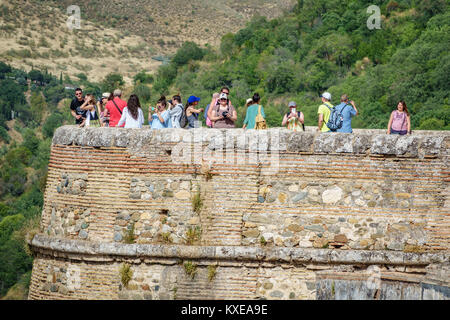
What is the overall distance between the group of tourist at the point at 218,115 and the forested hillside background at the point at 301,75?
14.7m

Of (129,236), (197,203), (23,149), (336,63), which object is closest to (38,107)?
(23,149)

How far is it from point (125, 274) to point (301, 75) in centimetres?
3280

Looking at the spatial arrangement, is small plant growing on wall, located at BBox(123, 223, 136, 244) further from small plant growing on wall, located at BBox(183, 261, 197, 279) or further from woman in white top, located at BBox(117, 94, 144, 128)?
woman in white top, located at BBox(117, 94, 144, 128)

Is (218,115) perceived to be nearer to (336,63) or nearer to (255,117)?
(255,117)

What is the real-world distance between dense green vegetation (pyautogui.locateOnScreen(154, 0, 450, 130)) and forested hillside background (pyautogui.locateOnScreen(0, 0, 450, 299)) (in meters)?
0.06

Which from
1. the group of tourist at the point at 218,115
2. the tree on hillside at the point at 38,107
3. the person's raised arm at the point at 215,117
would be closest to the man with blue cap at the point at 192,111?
the group of tourist at the point at 218,115

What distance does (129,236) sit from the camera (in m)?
10.5

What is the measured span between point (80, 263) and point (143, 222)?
3.49ft

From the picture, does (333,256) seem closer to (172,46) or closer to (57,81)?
(57,81)

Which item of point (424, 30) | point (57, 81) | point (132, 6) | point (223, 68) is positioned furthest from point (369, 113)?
point (132, 6)

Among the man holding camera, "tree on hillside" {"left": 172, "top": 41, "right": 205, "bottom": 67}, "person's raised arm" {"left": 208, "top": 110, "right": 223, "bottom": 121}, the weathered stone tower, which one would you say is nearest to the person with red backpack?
the man holding camera

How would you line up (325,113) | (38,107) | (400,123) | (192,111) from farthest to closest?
(38,107) < (192,111) < (325,113) < (400,123)

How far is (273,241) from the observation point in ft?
33.7

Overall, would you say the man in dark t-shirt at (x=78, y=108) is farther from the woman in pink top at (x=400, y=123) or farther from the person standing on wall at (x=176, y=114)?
the woman in pink top at (x=400, y=123)
